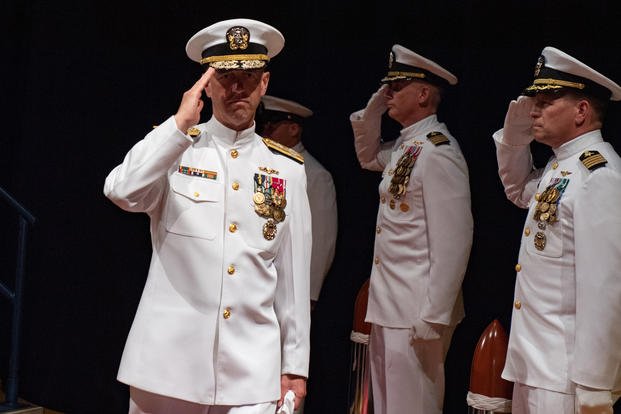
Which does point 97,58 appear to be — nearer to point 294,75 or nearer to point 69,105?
point 69,105

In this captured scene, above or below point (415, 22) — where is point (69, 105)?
below

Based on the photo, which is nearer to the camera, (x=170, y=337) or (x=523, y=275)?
(x=170, y=337)

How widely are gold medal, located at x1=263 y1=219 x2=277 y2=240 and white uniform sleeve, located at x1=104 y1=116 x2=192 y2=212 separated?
1.16 ft

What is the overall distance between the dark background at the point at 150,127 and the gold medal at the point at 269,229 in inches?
72.8

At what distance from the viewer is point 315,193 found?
4.99 meters

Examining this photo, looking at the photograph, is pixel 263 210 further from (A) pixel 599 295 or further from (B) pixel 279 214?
(A) pixel 599 295

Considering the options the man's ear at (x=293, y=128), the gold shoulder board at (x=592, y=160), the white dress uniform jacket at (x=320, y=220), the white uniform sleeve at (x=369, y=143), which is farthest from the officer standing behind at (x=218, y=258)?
the man's ear at (x=293, y=128)

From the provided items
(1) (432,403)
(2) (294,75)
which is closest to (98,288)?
(2) (294,75)

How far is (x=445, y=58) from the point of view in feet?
15.6

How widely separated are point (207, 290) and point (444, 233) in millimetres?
1549

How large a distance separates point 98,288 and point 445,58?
2334mm

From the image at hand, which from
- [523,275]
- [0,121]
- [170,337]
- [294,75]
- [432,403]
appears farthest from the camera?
[0,121]

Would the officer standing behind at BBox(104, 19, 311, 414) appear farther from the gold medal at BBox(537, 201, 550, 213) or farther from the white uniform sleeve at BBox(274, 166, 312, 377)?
the gold medal at BBox(537, 201, 550, 213)

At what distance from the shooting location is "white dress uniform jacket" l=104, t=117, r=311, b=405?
284 cm
